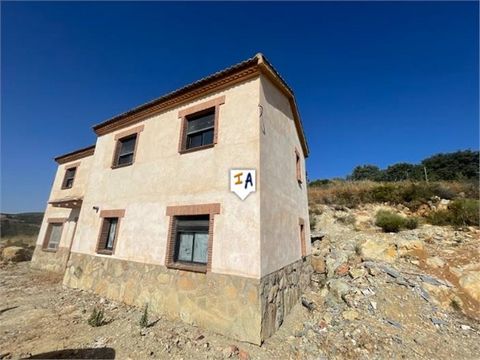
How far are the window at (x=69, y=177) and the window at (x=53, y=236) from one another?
261cm

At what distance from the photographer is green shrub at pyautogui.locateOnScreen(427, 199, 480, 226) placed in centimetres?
1002

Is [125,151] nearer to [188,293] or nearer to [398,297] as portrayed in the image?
[188,293]

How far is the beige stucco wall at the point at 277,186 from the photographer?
5473mm

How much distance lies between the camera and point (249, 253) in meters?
5.01

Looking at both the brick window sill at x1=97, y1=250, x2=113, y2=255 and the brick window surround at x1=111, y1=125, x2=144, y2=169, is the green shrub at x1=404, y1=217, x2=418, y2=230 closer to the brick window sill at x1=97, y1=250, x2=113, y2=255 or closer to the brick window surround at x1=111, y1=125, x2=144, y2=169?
the brick window surround at x1=111, y1=125, x2=144, y2=169

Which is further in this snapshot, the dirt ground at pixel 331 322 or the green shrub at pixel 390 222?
the green shrub at pixel 390 222

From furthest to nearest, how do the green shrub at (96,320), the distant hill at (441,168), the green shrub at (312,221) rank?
1. the distant hill at (441,168)
2. the green shrub at (312,221)
3. the green shrub at (96,320)

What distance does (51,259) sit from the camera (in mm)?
12344

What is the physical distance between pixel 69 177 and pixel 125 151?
27.6 feet

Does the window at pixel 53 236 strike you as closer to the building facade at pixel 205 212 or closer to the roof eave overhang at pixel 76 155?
the roof eave overhang at pixel 76 155

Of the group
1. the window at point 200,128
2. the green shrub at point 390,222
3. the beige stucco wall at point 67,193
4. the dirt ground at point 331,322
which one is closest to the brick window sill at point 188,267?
the dirt ground at point 331,322

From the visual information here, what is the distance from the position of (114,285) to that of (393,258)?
10.5m

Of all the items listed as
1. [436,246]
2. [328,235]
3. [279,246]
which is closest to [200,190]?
[279,246]

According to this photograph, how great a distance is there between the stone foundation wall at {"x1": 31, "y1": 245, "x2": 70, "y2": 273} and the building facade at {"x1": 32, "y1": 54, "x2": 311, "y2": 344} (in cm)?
418
